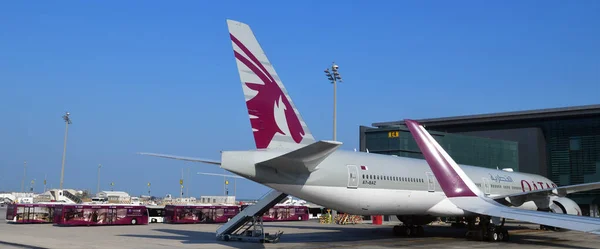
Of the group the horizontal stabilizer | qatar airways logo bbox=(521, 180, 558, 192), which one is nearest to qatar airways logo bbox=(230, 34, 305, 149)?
the horizontal stabilizer

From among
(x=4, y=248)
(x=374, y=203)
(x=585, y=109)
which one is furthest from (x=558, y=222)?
(x=585, y=109)

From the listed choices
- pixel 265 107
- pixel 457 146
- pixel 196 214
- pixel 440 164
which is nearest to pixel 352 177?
pixel 440 164

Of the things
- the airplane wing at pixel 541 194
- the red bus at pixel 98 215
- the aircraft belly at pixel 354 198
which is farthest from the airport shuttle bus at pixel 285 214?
the aircraft belly at pixel 354 198

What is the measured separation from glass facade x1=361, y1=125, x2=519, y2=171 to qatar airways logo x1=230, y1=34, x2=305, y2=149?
33.8 m

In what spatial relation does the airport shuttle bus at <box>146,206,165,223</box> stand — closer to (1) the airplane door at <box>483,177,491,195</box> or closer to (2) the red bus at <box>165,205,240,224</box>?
(2) the red bus at <box>165,205,240,224</box>

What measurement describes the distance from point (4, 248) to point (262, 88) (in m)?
10.5

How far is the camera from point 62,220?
3469 centimetres

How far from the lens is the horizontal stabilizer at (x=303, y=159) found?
16328 millimetres

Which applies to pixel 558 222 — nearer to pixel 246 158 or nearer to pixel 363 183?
pixel 363 183

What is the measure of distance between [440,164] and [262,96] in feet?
26.9

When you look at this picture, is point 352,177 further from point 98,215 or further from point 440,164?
point 98,215

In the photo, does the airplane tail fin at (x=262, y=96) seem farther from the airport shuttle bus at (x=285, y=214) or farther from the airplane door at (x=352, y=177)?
the airport shuttle bus at (x=285, y=214)

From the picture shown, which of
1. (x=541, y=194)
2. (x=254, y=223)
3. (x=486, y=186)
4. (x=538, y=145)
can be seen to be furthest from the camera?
(x=538, y=145)

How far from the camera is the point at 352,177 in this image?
20719 millimetres
